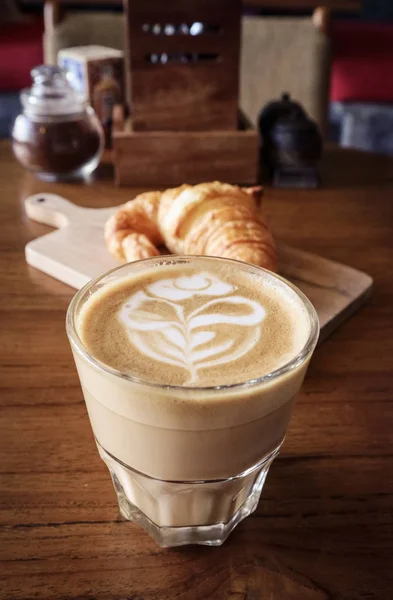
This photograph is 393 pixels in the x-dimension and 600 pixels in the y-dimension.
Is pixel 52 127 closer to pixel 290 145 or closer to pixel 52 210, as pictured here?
pixel 52 210

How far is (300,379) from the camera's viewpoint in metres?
0.40

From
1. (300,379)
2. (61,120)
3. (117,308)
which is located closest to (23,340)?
(117,308)

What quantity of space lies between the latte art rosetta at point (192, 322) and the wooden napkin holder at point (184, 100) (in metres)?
0.57

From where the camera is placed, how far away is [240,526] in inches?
17.2

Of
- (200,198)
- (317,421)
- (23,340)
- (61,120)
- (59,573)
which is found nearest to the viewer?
(59,573)

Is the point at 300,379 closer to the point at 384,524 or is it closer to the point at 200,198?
the point at 384,524

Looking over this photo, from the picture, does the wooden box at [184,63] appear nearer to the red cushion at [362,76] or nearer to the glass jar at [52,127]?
the glass jar at [52,127]

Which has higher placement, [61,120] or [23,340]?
[61,120]

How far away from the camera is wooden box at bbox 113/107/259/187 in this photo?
1.01m

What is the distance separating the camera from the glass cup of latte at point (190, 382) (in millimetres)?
359

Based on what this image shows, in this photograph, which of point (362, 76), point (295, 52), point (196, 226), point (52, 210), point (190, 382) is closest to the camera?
point (190, 382)

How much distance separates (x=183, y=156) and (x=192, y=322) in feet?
2.09

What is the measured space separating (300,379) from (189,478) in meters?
0.10

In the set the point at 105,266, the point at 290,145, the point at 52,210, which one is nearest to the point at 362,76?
the point at 290,145
